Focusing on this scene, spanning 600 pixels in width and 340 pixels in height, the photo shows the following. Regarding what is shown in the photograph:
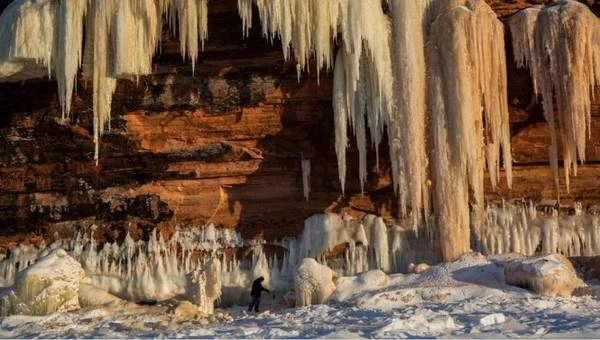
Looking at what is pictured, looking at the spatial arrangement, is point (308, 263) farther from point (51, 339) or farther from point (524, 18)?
point (524, 18)

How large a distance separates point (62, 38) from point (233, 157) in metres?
Answer: 4.07

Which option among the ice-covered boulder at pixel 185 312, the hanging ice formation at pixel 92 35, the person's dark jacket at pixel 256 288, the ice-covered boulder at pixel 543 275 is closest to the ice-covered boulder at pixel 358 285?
the person's dark jacket at pixel 256 288

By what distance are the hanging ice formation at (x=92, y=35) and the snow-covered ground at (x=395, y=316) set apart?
4.37 m

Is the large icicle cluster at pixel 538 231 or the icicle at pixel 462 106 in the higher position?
the icicle at pixel 462 106

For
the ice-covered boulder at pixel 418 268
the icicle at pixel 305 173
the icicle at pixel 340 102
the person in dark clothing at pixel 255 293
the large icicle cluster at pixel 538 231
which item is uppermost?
the icicle at pixel 340 102

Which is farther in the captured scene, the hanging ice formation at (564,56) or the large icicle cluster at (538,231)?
the large icicle cluster at (538,231)

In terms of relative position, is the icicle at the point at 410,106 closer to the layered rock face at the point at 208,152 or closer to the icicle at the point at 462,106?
the icicle at the point at 462,106

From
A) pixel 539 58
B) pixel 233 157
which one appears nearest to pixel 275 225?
pixel 233 157

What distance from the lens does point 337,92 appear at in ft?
48.0

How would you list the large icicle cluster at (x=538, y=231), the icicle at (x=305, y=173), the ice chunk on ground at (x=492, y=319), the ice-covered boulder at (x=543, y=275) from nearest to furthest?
1. the ice chunk on ground at (x=492, y=319)
2. the ice-covered boulder at (x=543, y=275)
3. the large icicle cluster at (x=538, y=231)
4. the icicle at (x=305, y=173)

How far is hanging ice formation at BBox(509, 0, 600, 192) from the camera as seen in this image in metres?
13.9

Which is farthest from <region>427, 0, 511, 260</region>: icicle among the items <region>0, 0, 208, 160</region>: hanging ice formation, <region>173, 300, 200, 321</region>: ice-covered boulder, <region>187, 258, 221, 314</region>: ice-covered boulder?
<region>173, 300, 200, 321</region>: ice-covered boulder

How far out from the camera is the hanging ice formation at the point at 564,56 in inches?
546

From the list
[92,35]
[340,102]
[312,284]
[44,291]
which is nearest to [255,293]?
[312,284]
